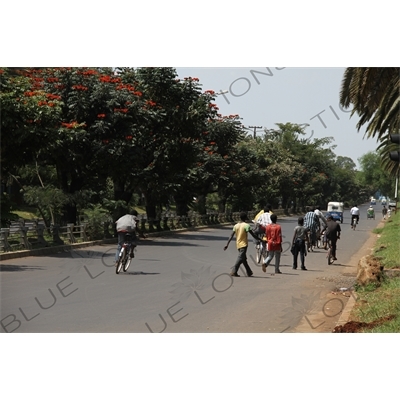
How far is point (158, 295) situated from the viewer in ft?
46.5

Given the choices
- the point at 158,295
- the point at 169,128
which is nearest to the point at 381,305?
the point at 158,295

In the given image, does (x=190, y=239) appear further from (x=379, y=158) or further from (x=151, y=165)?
(x=379, y=158)

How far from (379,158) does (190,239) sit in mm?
15525

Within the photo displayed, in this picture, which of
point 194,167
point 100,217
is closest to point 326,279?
point 100,217

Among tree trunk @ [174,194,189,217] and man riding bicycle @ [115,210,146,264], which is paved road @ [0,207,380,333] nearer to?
man riding bicycle @ [115,210,146,264]

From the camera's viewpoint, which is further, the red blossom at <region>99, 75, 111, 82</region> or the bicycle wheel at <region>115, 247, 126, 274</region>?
the red blossom at <region>99, 75, 111, 82</region>

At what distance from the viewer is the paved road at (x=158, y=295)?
11.2m

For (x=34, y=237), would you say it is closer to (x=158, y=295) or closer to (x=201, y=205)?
(x=158, y=295)

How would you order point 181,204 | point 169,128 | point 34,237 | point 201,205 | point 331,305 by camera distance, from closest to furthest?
point 331,305, point 34,237, point 169,128, point 181,204, point 201,205

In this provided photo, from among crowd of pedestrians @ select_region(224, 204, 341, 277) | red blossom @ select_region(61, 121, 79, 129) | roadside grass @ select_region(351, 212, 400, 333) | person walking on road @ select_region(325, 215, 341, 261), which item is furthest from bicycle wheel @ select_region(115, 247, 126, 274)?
red blossom @ select_region(61, 121, 79, 129)

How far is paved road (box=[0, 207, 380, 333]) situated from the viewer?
11.2 meters

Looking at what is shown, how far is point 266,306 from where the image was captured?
522 inches

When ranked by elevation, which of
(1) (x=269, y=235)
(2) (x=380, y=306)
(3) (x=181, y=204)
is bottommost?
(3) (x=181, y=204)

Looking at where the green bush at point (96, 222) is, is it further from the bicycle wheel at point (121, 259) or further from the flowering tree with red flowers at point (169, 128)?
the bicycle wheel at point (121, 259)
